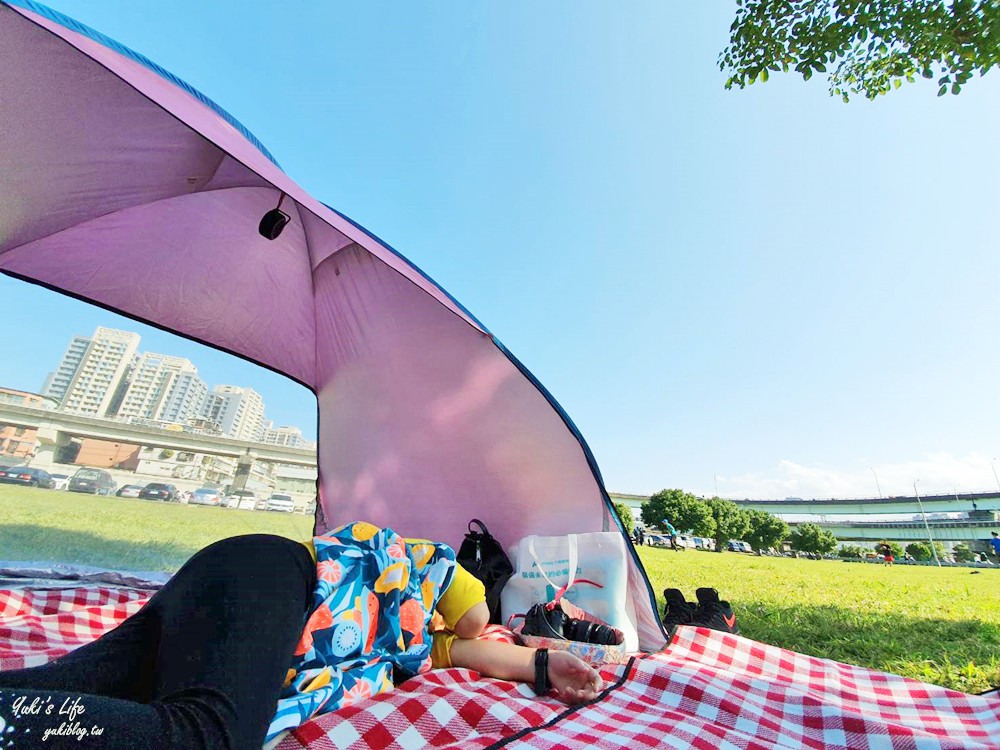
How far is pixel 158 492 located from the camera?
226 centimetres

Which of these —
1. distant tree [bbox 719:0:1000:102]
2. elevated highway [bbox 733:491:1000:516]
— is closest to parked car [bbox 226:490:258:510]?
distant tree [bbox 719:0:1000:102]

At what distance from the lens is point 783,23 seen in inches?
139

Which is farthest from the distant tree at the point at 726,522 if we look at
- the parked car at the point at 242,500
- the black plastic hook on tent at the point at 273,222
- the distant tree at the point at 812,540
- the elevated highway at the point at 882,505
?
the black plastic hook on tent at the point at 273,222

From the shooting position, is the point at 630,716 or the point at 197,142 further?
the point at 197,142

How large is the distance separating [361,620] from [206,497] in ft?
5.87

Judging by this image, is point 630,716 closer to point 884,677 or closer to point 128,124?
point 884,677

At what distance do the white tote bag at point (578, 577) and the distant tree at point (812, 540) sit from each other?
41.1m

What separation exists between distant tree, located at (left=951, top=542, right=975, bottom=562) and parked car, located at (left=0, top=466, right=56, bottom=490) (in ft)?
161

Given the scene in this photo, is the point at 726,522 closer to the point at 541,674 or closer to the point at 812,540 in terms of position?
the point at 812,540

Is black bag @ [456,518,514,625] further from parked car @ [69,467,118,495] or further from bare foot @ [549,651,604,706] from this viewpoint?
parked car @ [69,467,118,495]

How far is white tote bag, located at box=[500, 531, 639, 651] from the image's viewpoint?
1.97m

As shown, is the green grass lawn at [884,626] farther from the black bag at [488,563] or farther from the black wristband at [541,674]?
the black wristband at [541,674]

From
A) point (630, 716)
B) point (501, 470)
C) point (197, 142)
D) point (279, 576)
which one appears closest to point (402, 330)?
point (501, 470)

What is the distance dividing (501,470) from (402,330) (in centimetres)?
89
